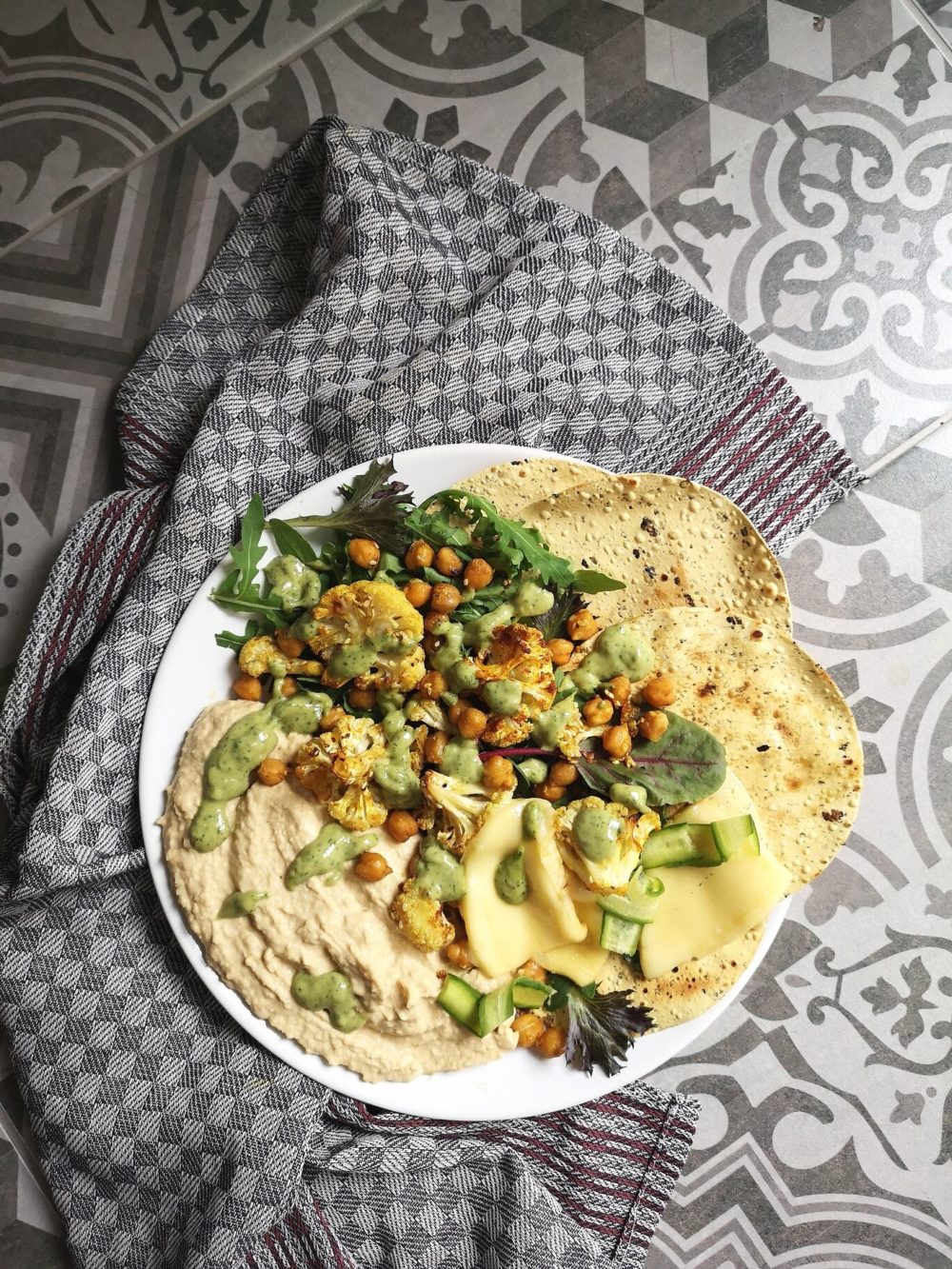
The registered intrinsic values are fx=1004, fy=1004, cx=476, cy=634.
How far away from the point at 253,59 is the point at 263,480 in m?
1.32

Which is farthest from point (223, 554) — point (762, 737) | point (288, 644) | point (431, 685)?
point (762, 737)

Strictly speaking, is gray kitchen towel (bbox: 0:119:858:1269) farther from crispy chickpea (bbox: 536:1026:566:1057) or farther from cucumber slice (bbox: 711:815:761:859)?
cucumber slice (bbox: 711:815:761:859)

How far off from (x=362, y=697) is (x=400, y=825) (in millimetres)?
320

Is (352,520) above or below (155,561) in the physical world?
above

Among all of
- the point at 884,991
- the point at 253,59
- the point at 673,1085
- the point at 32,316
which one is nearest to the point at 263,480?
the point at 32,316

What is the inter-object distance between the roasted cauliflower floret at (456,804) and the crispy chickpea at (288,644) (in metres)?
0.44

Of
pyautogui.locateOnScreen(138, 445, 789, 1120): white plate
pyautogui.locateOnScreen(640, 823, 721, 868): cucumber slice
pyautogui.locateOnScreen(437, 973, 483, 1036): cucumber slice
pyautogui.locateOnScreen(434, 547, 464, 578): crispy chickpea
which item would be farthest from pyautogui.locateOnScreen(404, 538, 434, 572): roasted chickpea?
pyautogui.locateOnScreen(437, 973, 483, 1036): cucumber slice

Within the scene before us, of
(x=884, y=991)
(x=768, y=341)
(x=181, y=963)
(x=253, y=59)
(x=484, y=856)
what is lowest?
(x=181, y=963)

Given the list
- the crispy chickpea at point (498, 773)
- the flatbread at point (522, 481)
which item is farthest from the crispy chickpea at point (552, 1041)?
the flatbread at point (522, 481)

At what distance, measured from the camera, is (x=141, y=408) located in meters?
2.79

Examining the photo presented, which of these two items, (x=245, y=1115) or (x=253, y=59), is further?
(x=253, y=59)

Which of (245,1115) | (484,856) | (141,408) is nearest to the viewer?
(484,856)

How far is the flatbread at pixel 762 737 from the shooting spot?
2494 millimetres

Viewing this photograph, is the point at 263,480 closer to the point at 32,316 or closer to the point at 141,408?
the point at 141,408
